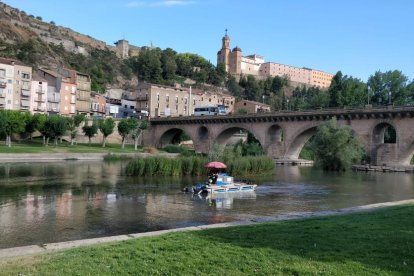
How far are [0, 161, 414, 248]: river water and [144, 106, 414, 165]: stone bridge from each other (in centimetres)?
2341

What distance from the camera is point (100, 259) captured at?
10.3 m

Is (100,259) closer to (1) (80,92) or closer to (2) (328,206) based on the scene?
(2) (328,206)

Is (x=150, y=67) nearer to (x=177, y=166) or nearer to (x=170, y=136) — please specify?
(x=170, y=136)

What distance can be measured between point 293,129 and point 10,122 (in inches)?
1839

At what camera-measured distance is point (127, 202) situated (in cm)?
2728

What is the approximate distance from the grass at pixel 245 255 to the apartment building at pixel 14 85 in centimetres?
8724

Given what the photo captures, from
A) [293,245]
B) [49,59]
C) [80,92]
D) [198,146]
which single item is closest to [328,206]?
[293,245]

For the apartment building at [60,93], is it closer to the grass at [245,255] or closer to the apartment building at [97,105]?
the apartment building at [97,105]

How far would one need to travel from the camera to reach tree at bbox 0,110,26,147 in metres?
68.1

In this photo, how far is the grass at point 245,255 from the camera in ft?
31.4

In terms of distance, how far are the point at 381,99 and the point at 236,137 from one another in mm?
35343

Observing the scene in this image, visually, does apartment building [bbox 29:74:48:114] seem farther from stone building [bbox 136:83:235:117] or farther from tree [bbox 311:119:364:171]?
tree [bbox 311:119:364:171]

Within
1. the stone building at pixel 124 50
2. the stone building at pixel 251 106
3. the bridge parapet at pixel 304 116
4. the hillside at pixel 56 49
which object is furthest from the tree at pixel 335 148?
the stone building at pixel 124 50

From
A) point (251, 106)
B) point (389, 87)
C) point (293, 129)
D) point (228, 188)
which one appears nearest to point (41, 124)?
point (293, 129)
